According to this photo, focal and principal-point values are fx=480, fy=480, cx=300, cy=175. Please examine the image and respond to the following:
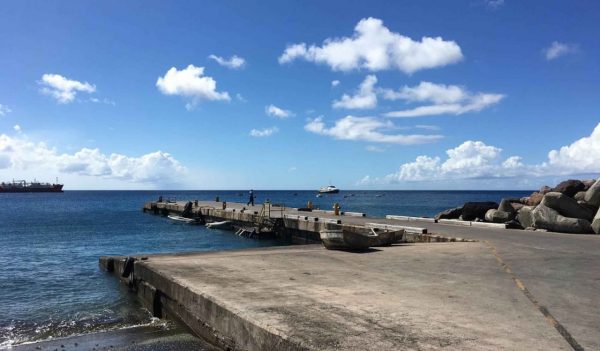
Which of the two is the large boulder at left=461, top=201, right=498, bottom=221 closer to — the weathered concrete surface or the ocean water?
the ocean water

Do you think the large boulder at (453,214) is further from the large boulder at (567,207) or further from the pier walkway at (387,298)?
the pier walkway at (387,298)

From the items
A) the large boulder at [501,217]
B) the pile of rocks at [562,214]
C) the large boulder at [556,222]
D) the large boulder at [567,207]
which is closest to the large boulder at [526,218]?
the pile of rocks at [562,214]

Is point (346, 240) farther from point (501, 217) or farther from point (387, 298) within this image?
point (501, 217)

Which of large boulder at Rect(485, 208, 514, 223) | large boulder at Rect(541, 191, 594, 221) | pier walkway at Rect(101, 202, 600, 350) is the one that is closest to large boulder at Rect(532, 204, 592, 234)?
large boulder at Rect(541, 191, 594, 221)

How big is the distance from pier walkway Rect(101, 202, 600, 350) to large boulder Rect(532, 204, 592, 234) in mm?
5249

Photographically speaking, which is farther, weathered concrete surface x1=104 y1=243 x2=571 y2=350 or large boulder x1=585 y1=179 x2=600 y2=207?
large boulder x1=585 y1=179 x2=600 y2=207

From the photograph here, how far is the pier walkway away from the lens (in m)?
5.38

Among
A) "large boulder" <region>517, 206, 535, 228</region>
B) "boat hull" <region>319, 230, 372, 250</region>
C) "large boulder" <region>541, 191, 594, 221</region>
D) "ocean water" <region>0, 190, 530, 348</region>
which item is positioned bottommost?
"ocean water" <region>0, 190, 530, 348</region>

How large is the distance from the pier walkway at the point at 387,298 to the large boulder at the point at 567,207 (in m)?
6.74

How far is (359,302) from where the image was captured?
23.1ft

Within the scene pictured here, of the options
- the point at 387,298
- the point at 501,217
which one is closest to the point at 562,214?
the point at 501,217

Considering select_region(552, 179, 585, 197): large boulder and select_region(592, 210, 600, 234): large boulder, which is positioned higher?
select_region(552, 179, 585, 197): large boulder

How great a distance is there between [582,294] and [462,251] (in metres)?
5.74

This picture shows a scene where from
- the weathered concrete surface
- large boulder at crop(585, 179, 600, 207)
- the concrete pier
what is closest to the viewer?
the weathered concrete surface
